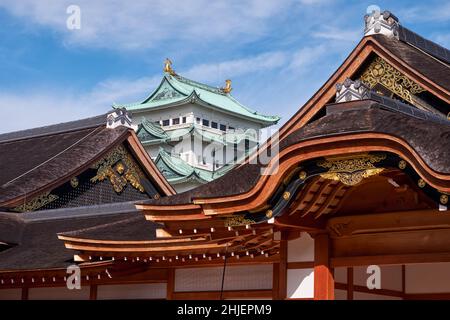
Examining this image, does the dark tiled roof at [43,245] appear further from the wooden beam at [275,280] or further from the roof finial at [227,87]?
the roof finial at [227,87]

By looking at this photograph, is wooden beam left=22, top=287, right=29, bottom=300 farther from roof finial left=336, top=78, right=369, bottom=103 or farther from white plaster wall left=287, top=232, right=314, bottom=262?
roof finial left=336, top=78, right=369, bottom=103

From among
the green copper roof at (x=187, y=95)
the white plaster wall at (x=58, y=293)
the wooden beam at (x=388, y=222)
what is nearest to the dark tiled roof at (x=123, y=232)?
the white plaster wall at (x=58, y=293)

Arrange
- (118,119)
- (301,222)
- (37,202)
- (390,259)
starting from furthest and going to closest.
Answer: (118,119)
(37,202)
(301,222)
(390,259)

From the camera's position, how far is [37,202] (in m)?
21.6

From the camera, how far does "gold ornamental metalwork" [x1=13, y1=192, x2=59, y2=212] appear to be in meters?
21.3

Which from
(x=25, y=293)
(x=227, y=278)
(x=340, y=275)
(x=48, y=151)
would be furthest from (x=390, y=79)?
(x=48, y=151)

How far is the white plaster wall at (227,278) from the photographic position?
1447cm

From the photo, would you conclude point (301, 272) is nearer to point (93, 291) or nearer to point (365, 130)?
point (365, 130)

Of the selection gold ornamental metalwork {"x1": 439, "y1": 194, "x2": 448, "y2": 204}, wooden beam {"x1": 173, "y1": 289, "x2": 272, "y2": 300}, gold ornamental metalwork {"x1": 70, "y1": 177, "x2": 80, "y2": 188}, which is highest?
gold ornamental metalwork {"x1": 70, "y1": 177, "x2": 80, "y2": 188}

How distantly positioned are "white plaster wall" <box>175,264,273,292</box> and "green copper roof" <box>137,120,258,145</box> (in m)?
42.2

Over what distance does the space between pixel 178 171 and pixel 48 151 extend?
90.6 feet

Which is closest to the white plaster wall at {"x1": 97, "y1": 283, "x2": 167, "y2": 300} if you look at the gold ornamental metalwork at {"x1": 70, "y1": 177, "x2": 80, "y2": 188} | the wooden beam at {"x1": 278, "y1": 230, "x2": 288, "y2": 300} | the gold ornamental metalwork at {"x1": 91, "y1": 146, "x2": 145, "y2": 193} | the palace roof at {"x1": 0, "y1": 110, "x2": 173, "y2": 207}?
the wooden beam at {"x1": 278, "y1": 230, "x2": 288, "y2": 300}

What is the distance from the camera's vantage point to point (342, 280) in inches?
515

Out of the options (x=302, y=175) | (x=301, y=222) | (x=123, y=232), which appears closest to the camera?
(x=302, y=175)
